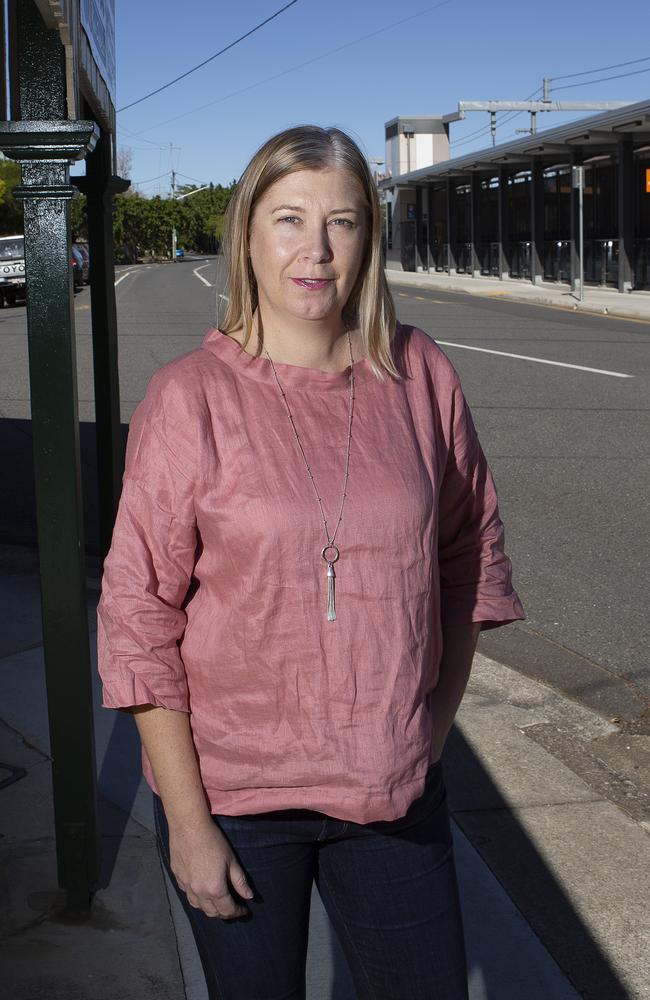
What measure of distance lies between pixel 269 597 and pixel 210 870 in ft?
1.34

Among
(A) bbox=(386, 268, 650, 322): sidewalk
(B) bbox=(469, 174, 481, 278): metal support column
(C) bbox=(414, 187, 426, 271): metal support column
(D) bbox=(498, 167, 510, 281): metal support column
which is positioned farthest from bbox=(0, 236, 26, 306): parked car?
(C) bbox=(414, 187, 426, 271): metal support column

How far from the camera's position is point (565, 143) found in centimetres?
3169

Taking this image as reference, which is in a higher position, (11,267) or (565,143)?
(565,143)

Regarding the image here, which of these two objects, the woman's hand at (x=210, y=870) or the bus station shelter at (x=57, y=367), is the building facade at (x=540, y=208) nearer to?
the bus station shelter at (x=57, y=367)

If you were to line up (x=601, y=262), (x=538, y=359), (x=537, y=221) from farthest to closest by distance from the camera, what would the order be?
(x=537, y=221), (x=601, y=262), (x=538, y=359)

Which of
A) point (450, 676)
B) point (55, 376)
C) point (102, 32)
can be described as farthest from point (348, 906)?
point (102, 32)

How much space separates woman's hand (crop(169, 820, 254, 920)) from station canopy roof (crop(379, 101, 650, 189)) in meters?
26.0

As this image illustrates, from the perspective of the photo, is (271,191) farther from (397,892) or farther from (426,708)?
(397,892)

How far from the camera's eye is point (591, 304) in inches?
1041

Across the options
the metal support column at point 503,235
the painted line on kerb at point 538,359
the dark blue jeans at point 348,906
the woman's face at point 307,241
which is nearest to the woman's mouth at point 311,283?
the woman's face at point 307,241

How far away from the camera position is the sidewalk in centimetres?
2477

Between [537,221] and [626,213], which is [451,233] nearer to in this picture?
[537,221]

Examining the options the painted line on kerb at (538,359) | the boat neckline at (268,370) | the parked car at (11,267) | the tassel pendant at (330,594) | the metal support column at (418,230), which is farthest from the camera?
the metal support column at (418,230)

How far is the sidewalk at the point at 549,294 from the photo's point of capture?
A: 2477cm
